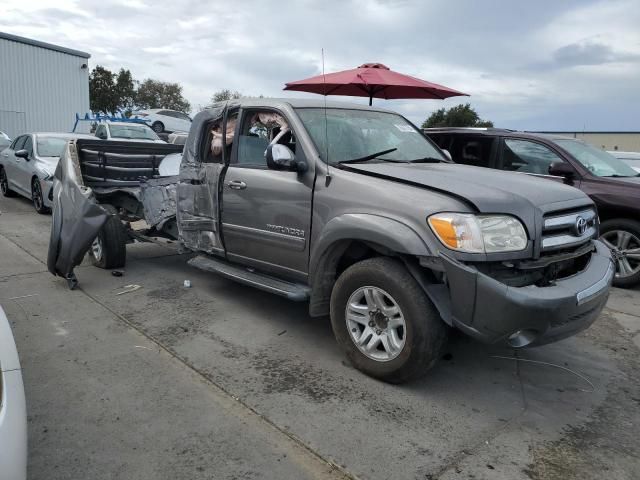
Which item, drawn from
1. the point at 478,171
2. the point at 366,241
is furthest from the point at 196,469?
the point at 478,171

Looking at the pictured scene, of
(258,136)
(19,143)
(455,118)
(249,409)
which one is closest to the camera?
(249,409)

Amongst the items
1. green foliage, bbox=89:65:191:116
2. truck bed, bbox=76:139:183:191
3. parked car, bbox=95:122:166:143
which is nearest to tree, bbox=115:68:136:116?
green foliage, bbox=89:65:191:116

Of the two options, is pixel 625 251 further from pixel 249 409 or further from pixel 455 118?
pixel 455 118

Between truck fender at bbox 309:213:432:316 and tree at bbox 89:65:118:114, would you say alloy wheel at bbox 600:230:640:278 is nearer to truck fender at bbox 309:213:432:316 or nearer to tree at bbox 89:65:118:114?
truck fender at bbox 309:213:432:316

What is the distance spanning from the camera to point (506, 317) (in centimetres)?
284

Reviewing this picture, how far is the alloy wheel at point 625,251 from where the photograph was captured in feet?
19.0

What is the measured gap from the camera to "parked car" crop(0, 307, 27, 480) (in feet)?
5.83

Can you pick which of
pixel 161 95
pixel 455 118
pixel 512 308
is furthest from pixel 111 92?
pixel 512 308

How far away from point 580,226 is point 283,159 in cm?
208

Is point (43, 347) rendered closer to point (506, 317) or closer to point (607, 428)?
point (506, 317)

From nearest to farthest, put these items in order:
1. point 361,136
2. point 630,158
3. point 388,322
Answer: point 388,322, point 361,136, point 630,158

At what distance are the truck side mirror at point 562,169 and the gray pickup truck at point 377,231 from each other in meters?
2.09

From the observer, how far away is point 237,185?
4410mm

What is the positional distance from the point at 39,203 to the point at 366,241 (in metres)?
8.20
